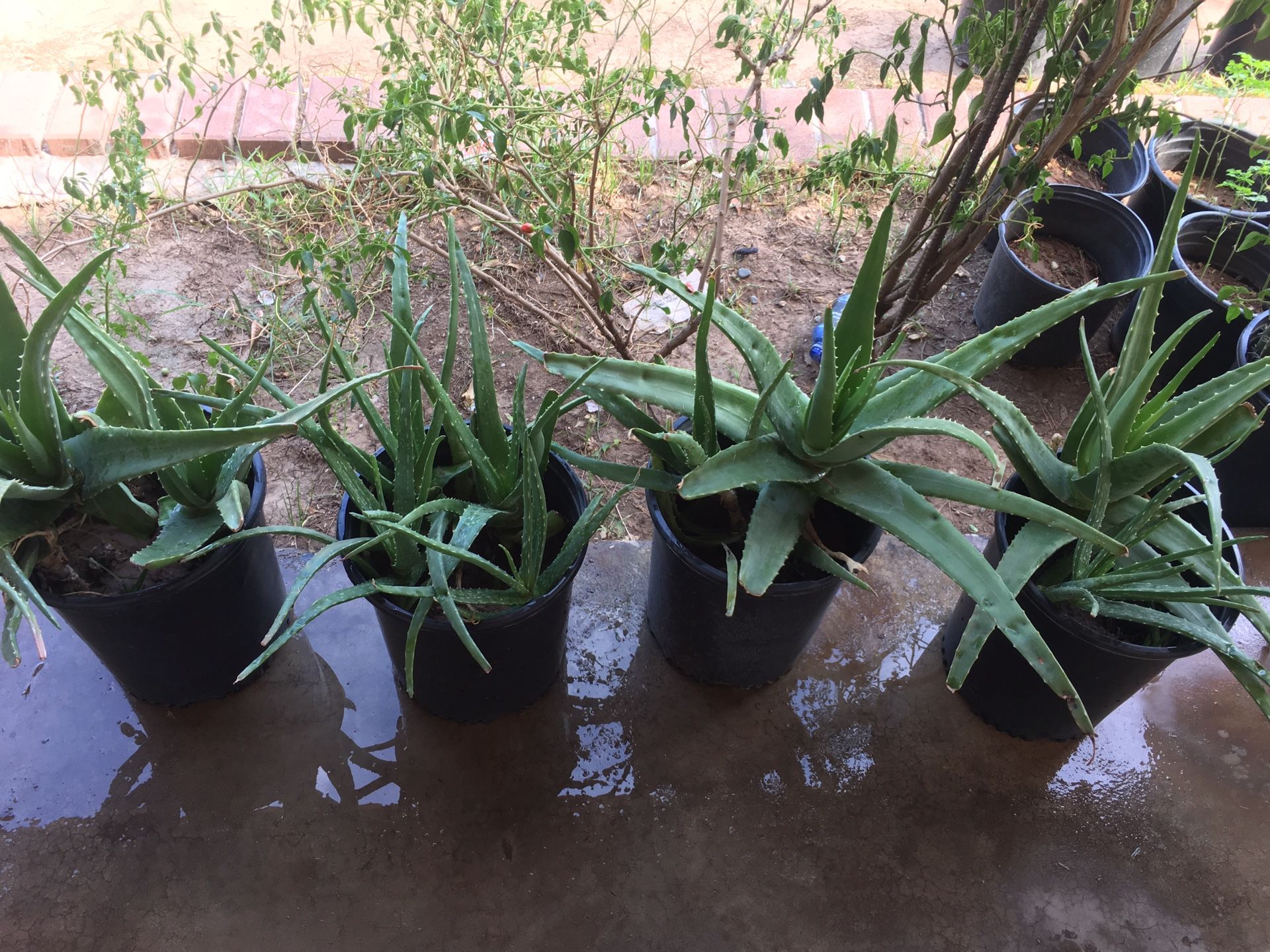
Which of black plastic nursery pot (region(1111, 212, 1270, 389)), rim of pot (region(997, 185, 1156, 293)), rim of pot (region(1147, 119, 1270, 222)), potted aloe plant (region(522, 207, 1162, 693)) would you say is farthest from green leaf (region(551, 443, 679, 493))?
rim of pot (region(1147, 119, 1270, 222))

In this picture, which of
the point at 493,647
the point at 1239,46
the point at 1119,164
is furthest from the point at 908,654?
the point at 1239,46

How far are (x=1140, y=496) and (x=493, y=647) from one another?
1.03 m

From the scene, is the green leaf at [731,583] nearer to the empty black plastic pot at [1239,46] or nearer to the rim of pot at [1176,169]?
the rim of pot at [1176,169]

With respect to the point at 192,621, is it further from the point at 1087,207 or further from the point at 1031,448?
the point at 1087,207

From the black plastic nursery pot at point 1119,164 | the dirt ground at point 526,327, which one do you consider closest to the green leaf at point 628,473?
the dirt ground at point 526,327

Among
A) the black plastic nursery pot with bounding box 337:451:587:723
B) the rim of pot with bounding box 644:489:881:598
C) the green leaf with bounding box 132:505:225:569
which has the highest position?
the green leaf with bounding box 132:505:225:569

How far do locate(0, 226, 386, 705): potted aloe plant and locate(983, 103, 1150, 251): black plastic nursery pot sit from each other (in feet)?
7.10

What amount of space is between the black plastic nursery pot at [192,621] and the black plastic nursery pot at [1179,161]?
100 inches

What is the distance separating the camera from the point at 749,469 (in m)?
1.14

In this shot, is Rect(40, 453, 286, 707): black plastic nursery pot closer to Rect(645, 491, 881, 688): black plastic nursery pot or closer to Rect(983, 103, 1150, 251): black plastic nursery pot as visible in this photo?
Rect(645, 491, 881, 688): black plastic nursery pot

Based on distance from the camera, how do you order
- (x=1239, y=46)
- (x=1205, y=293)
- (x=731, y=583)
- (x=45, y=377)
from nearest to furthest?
(x=45, y=377), (x=731, y=583), (x=1205, y=293), (x=1239, y=46)

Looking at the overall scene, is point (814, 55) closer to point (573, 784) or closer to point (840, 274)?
point (840, 274)

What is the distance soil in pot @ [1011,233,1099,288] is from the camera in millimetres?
2312

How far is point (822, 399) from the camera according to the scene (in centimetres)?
107
